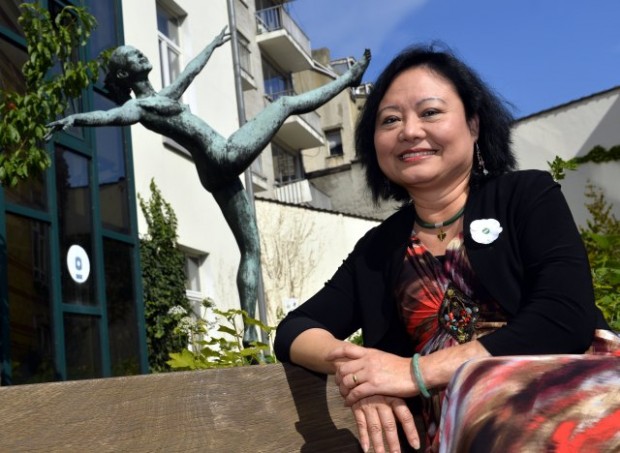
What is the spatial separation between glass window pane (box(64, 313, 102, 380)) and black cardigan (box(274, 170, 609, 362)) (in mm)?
6054

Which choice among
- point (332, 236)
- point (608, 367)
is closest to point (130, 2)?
point (332, 236)

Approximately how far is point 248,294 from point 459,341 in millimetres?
2698

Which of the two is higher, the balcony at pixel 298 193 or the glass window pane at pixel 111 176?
the balcony at pixel 298 193

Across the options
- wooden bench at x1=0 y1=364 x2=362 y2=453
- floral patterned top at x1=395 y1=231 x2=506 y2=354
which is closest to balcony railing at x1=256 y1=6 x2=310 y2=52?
floral patterned top at x1=395 y1=231 x2=506 y2=354

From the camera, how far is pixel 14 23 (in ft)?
24.2

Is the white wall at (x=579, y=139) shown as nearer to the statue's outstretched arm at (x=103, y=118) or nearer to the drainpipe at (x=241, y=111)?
the drainpipe at (x=241, y=111)

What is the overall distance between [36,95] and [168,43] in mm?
9151

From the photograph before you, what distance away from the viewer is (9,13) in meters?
7.32

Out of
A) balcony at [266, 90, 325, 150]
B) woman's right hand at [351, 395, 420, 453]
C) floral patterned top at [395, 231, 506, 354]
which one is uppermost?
balcony at [266, 90, 325, 150]

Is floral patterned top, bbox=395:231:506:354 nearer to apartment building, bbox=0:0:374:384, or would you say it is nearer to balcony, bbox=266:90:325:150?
apartment building, bbox=0:0:374:384

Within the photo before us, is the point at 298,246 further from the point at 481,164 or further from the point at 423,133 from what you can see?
the point at 423,133

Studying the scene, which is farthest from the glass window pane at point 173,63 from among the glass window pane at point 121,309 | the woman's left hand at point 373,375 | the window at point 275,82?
the woman's left hand at point 373,375

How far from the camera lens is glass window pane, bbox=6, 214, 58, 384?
702cm

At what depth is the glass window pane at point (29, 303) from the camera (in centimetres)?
702
